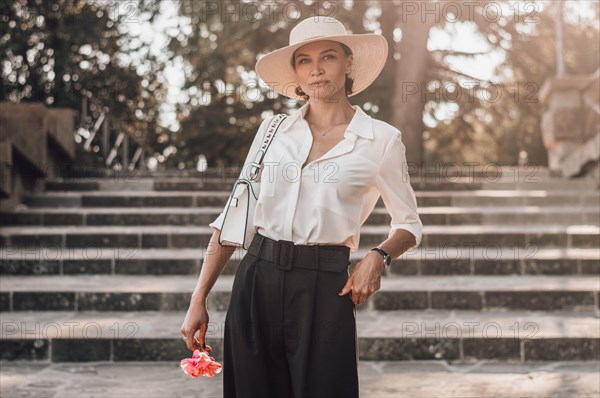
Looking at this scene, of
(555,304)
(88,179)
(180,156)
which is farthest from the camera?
(180,156)

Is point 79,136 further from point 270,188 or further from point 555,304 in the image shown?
point 270,188

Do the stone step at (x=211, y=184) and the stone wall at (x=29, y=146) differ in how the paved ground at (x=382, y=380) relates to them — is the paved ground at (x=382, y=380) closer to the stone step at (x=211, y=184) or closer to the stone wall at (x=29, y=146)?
the stone wall at (x=29, y=146)

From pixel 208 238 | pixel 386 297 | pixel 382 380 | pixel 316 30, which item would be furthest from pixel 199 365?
pixel 208 238

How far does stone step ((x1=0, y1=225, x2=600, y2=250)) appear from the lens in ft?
25.7

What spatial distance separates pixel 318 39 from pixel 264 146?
40cm

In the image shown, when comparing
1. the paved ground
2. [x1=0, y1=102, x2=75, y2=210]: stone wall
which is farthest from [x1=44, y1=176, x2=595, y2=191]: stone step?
the paved ground

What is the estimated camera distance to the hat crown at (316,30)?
2.76 meters

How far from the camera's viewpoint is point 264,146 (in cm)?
280

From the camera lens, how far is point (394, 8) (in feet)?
50.1

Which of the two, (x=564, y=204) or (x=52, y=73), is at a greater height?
(x=52, y=73)

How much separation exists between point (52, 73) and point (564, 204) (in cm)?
1282

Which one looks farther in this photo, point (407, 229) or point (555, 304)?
point (555, 304)

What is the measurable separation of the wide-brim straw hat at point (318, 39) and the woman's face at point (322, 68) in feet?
0.12

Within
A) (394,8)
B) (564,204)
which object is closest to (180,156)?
(394,8)
